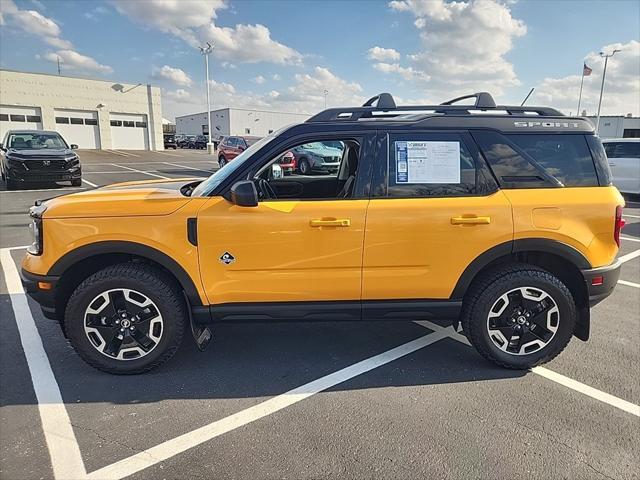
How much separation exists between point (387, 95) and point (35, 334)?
3735 mm

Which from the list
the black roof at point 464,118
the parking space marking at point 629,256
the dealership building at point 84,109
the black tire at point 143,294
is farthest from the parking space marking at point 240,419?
the dealership building at point 84,109

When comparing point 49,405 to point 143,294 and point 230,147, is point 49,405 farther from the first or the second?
point 230,147

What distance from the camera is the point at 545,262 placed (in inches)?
131

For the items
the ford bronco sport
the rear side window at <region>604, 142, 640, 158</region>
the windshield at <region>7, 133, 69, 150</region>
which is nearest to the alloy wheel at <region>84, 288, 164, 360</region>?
the ford bronco sport

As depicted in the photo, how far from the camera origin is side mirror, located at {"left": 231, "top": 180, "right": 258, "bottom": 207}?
2863 millimetres

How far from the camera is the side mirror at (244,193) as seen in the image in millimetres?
2863

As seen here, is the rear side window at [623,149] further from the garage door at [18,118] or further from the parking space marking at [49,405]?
the garage door at [18,118]

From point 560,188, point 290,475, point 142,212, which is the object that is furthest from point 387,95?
point 290,475

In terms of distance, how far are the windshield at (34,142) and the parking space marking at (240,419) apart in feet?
43.0

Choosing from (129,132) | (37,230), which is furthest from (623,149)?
(129,132)

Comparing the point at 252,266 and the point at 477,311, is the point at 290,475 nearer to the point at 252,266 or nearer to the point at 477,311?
the point at 252,266

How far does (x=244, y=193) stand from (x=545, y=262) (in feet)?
7.84

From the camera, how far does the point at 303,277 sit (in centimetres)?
307

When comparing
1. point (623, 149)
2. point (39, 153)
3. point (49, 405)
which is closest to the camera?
point (49, 405)
